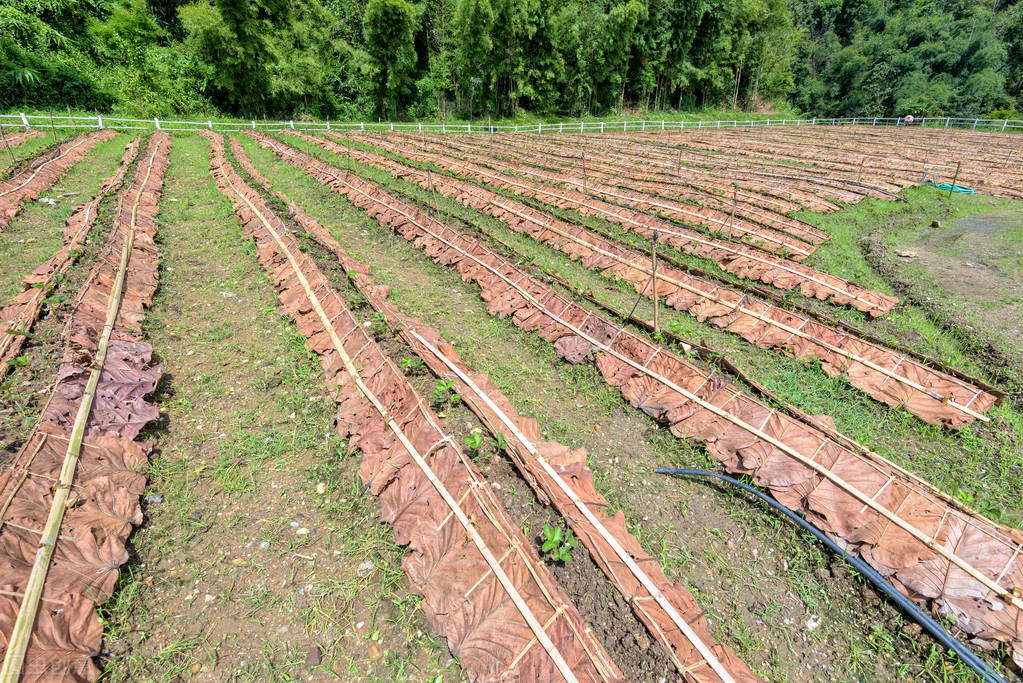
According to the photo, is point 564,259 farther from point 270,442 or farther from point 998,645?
point 998,645

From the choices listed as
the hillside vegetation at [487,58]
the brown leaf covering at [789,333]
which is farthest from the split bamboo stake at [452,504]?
the hillside vegetation at [487,58]

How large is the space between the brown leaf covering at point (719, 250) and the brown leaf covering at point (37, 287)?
915 centimetres

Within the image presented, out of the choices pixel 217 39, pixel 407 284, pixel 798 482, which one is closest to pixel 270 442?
pixel 407 284

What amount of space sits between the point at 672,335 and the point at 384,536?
4850 mm

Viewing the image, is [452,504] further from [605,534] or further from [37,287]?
[37,287]

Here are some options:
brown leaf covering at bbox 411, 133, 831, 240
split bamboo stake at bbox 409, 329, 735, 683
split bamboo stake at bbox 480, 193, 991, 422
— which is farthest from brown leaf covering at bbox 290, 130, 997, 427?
split bamboo stake at bbox 409, 329, 735, 683

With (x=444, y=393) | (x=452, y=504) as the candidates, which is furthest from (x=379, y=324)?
(x=452, y=504)

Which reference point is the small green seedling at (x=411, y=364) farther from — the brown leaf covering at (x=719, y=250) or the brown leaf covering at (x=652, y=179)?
the brown leaf covering at (x=652, y=179)

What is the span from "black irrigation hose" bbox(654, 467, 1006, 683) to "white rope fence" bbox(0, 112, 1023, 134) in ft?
92.8

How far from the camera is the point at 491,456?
463cm

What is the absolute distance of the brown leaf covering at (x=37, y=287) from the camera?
226 inches

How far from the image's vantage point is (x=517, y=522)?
13.3 ft

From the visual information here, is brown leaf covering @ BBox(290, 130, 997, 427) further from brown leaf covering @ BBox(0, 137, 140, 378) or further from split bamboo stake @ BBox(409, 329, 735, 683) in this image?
brown leaf covering @ BBox(0, 137, 140, 378)

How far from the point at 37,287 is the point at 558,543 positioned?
8.31 meters
